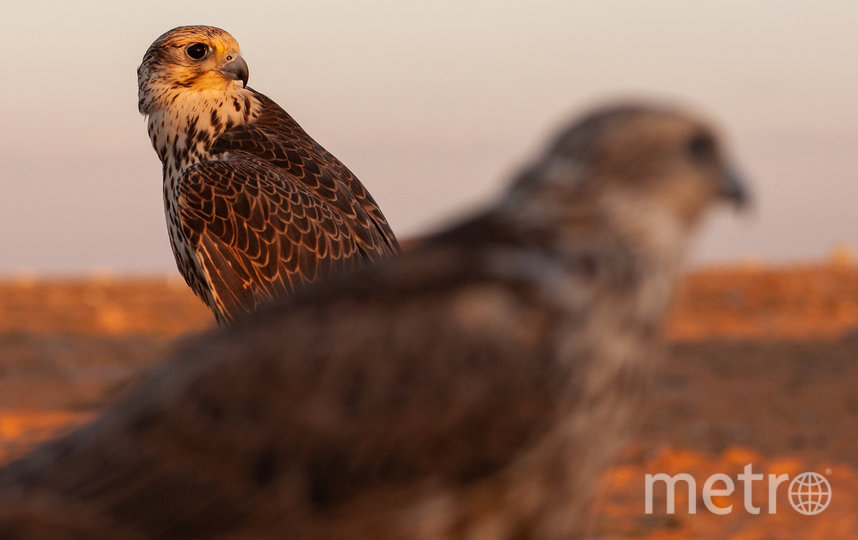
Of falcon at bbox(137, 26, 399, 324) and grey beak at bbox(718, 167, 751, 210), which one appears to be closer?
grey beak at bbox(718, 167, 751, 210)

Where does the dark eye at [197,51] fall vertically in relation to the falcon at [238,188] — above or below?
above

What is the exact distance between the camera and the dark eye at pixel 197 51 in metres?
6.91

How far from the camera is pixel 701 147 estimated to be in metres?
3.06

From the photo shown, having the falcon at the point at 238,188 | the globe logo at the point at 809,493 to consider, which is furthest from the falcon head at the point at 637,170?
the globe logo at the point at 809,493

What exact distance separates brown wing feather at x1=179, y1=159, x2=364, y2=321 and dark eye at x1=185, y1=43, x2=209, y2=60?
3.70 feet

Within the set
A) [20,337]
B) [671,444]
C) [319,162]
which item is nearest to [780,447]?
[671,444]

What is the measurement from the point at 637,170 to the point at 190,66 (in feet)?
14.4

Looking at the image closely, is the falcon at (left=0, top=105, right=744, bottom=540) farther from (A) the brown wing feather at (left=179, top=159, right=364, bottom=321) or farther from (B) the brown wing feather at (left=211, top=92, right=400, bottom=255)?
(B) the brown wing feather at (left=211, top=92, right=400, bottom=255)

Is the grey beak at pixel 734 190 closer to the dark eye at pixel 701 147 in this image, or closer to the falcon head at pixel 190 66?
the dark eye at pixel 701 147

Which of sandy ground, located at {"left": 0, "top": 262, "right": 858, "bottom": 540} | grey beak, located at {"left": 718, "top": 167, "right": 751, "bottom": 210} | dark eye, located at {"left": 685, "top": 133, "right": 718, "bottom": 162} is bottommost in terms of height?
sandy ground, located at {"left": 0, "top": 262, "right": 858, "bottom": 540}

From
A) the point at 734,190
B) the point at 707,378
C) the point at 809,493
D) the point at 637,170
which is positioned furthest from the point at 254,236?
the point at 707,378

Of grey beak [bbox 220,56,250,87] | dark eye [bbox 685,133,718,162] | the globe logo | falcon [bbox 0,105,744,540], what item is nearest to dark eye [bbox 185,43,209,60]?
grey beak [bbox 220,56,250,87]

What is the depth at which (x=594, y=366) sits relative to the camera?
302cm

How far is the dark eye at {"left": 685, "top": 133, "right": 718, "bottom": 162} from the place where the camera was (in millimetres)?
3041
